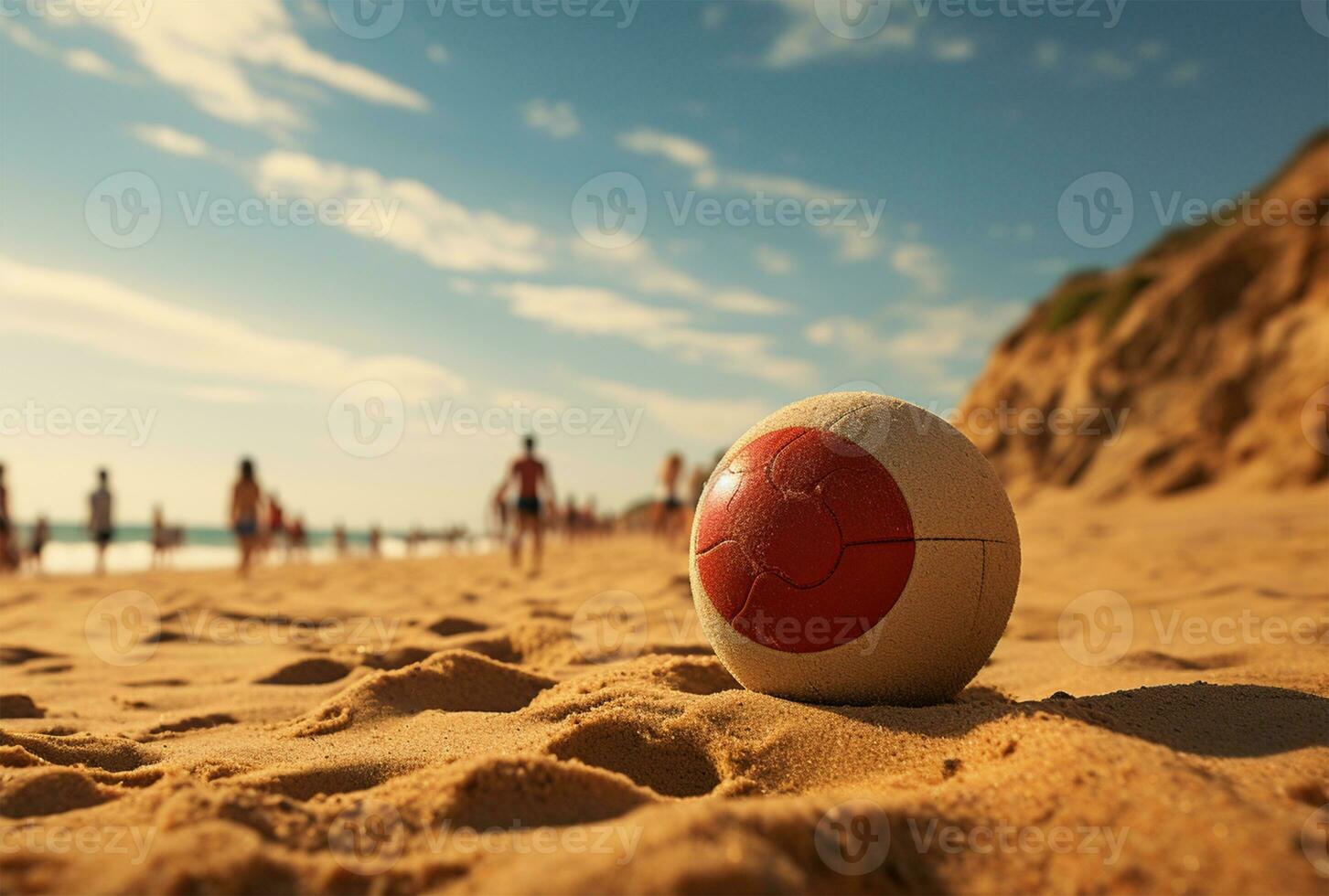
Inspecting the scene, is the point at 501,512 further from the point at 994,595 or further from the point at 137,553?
the point at 137,553

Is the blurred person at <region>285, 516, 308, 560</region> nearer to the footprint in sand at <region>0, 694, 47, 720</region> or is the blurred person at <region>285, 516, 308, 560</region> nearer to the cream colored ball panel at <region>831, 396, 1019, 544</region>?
the footprint in sand at <region>0, 694, 47, 720</region>

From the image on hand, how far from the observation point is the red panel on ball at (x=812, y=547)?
3.19m

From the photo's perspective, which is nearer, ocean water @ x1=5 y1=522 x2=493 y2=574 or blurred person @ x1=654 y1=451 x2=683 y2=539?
blurred person @ x1=654 y1=451 x2=683 y2=539

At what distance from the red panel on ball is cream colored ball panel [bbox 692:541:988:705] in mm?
46

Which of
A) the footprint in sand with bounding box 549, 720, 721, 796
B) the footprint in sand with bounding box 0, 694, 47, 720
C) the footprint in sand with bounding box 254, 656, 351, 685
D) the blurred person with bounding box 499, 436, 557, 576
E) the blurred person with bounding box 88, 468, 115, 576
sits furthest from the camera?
the blurred person with bounding box 88, 468, 115, 576

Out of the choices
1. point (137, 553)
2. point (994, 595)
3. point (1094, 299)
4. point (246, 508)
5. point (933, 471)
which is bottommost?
point (137, 553)

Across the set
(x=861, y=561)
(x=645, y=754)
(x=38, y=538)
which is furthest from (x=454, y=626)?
(x=38, y=538)

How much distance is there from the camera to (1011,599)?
358 centimetres

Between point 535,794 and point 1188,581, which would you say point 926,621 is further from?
point 1188,581

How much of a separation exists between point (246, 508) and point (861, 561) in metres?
12.3

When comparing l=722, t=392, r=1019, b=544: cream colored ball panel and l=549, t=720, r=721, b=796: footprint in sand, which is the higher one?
l=722, t=392, r=1019, b=544: cream colored ball panel

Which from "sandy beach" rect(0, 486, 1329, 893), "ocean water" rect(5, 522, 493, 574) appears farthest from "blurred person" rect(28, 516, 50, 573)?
"sandy beach" rect(0, 486, 1329, 893)

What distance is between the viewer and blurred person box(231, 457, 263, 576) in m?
13.1

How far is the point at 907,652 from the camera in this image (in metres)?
3.21
